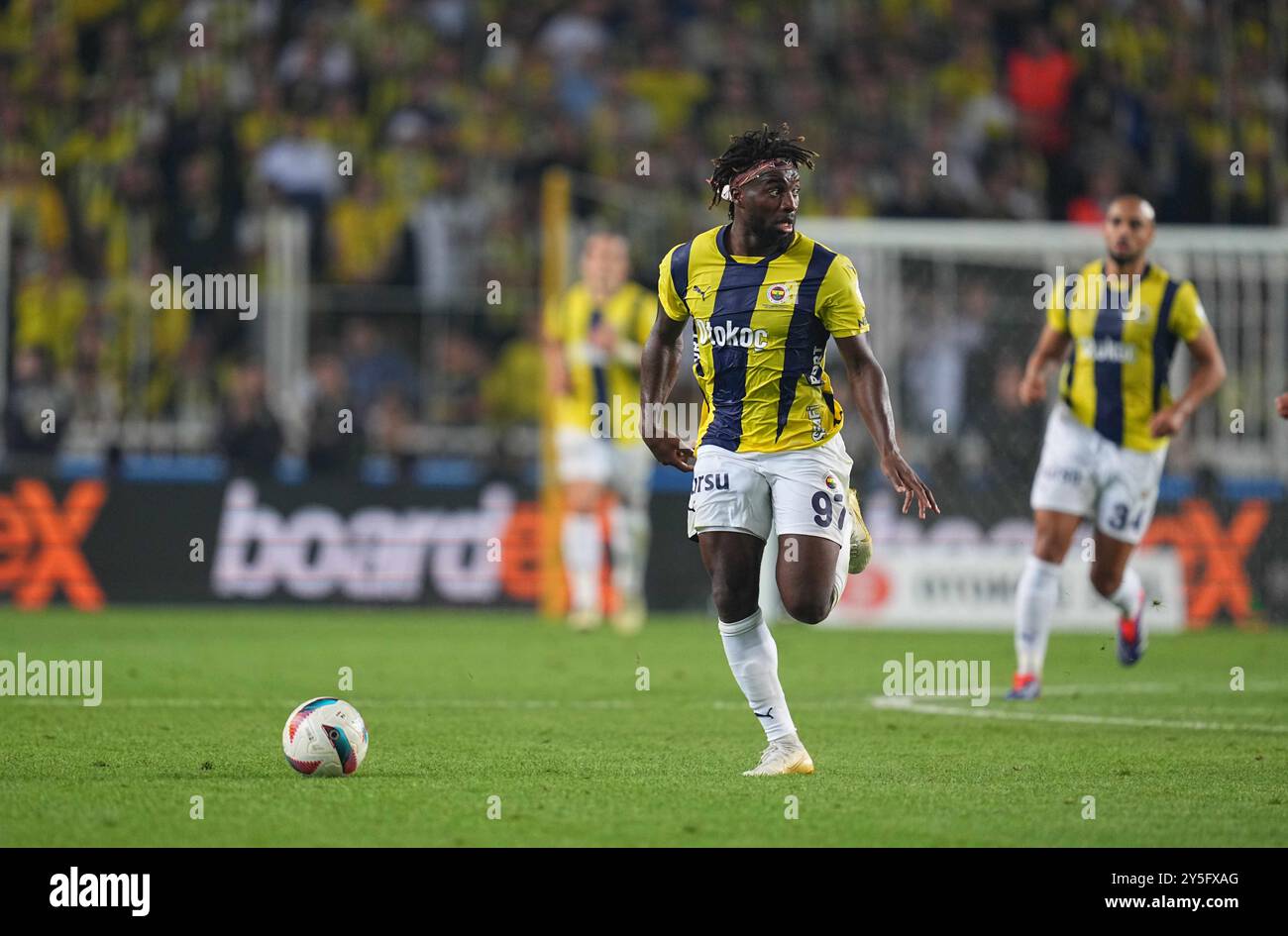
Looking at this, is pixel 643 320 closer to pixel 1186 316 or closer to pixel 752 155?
pixel 1186 316

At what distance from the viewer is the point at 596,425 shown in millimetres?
16281

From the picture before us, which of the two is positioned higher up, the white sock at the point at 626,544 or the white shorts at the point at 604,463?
the white shorts at the point at 604,463

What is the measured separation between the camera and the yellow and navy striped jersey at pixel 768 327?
7.76 meters

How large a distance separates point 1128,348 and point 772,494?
424 centimetres

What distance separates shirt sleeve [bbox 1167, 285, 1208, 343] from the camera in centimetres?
1124

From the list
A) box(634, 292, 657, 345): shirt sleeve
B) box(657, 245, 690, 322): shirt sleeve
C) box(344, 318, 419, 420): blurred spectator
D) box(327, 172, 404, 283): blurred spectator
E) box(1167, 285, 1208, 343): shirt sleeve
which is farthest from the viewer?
box(327, 172, 404, 283): blurred spectator

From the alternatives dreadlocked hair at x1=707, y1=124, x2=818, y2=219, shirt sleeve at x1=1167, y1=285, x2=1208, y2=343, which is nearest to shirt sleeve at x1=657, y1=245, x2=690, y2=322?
dreadlocked hair at x1=707, y1=124, x2=818, y2=219

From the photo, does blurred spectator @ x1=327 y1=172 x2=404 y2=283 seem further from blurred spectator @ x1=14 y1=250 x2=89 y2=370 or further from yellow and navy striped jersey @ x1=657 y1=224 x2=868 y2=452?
yellow and navy striped jersey @ x1=657 y1=224 x2=868 y2=452

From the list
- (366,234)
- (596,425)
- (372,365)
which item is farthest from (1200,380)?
(366,234)

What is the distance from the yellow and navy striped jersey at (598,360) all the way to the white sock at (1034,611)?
559 centimetres

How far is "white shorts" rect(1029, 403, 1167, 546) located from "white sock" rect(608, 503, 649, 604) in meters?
5.59

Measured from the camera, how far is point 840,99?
2248cm

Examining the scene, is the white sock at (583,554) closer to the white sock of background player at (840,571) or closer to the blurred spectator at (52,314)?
the blurred spectator at (52,314)

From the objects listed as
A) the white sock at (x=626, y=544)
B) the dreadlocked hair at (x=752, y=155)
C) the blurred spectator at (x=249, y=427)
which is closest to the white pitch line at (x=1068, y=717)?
the dreadlocked hair at (x=752, y=155)
